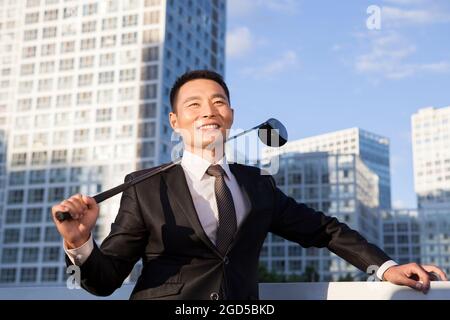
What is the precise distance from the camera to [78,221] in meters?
2.88

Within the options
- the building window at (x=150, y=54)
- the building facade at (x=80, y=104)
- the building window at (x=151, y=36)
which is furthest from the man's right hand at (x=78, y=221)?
the building window at (x=151, y=36)

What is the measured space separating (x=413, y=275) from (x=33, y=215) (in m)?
105

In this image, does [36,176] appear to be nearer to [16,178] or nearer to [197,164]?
[16,178]

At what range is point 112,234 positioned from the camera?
10.9 ft

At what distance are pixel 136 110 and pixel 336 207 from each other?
1822 inches

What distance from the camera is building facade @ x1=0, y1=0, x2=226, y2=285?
322 feet

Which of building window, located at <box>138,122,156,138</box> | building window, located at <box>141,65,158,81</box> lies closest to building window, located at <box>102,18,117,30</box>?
building window, located at <box>141,65,158,81</box>

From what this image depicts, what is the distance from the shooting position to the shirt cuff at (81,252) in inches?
115

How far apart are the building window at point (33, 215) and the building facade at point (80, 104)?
168 mm

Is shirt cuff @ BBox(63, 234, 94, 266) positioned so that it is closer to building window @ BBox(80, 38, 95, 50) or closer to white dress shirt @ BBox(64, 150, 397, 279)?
white dress shirt @ BBox(64, 150, 397, 279)

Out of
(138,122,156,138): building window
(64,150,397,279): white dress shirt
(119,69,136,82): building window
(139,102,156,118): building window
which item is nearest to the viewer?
(64,150,397,279): white dress shirt

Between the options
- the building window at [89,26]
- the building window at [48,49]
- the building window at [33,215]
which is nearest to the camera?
the building window at [33,215]

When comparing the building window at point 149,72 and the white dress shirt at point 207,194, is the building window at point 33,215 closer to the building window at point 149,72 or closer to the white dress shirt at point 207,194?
the building window at point 149,72

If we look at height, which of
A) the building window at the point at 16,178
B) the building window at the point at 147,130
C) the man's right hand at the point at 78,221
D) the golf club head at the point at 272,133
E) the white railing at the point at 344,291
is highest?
the building window at the point at 147,130
